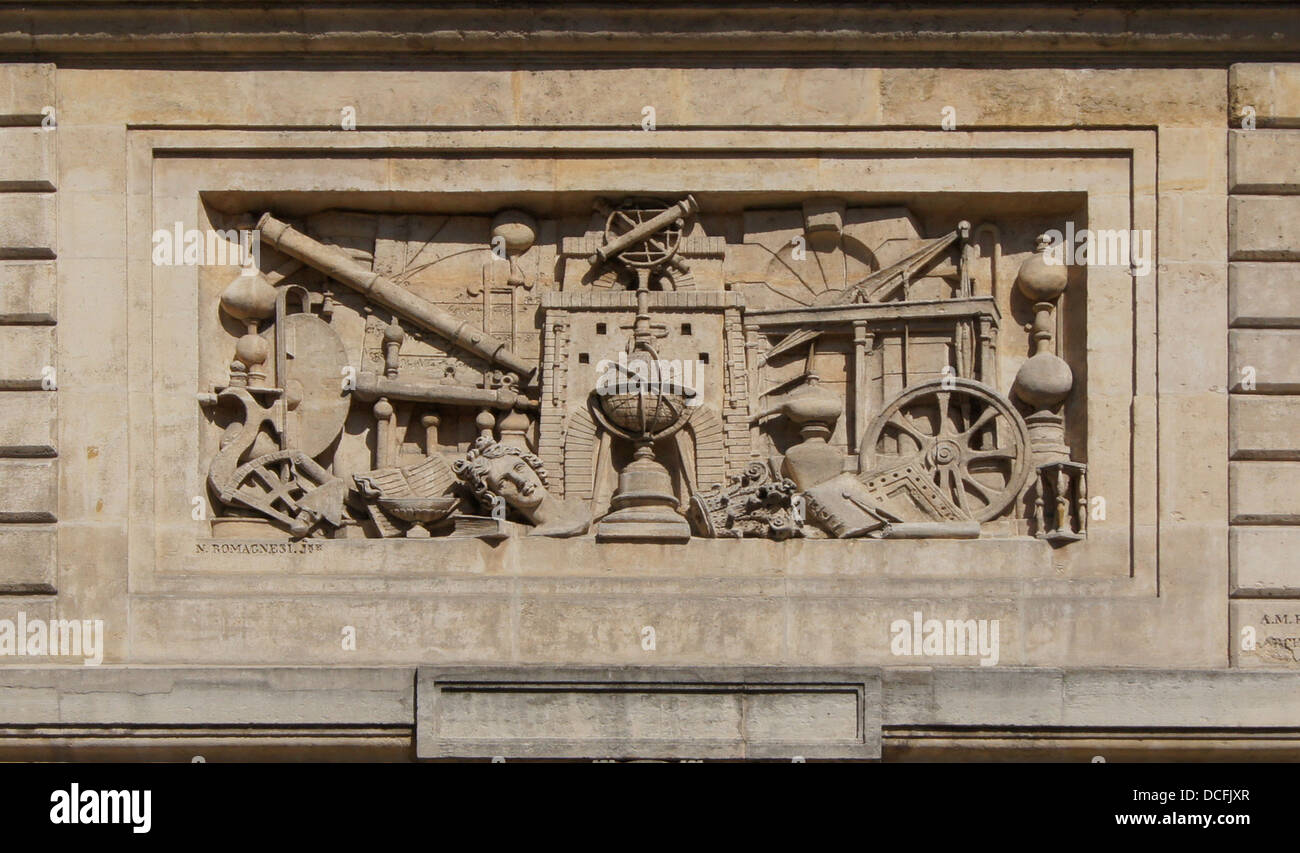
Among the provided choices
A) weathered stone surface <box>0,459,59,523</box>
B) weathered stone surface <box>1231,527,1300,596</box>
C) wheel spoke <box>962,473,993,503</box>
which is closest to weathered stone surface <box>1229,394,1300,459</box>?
weathered stone surface <box>1231,527,1300,596</box>

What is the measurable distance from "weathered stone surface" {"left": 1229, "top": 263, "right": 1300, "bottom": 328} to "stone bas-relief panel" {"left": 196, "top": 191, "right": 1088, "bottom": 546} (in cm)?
99

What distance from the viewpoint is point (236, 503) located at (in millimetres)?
15211

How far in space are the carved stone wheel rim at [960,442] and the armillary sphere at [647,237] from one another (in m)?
1.81

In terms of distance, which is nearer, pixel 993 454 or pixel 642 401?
pixel 642 401

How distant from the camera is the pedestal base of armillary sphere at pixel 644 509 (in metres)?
15.0

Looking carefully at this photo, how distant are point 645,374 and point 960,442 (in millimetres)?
2124

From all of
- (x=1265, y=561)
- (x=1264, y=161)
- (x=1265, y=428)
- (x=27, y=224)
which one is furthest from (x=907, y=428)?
(x=27, y=224)

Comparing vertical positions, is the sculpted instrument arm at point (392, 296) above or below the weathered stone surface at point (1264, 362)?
above

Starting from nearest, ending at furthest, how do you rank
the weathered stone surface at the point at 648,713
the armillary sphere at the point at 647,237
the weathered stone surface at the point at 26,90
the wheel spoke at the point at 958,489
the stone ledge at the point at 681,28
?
1. the weathered stone surface at the point at 648,713
2. the wheel spoke at the point at 958,489
3. the stone ledge at the point at 681,28
4. the weathered stone surface at the point at 26,90
5. the armillary sphere at the point at 647,237

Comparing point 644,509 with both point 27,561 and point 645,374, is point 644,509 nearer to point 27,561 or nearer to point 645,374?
point 645,374

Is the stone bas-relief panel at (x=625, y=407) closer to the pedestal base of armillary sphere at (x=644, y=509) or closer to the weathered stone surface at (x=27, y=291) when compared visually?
the pedestal base of armillary sphere at (x=644, y=509)

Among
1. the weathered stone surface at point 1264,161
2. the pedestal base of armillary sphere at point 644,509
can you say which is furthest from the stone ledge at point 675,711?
the weathered stone surface at point 1264,161

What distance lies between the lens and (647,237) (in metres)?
15.4
